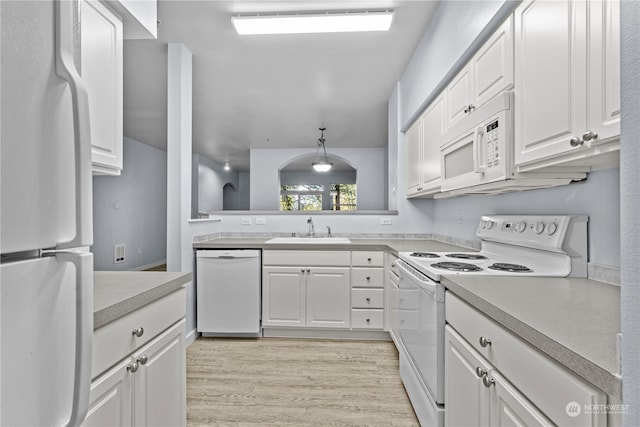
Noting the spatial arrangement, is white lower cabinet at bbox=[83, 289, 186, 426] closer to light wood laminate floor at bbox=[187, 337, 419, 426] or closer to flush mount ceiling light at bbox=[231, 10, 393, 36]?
light wood laminate floor at bbox=[187, 337, 419, 426]

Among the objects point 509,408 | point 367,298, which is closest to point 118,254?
point 367,298

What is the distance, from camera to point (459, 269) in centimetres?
154

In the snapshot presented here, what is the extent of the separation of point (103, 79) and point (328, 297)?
232cm

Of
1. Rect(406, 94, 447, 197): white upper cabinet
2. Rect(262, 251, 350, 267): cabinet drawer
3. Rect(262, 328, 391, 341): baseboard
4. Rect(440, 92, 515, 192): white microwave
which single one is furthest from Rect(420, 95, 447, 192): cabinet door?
Rect(262, 328, 391, 341): baseboard

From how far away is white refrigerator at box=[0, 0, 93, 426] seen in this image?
0.45 m

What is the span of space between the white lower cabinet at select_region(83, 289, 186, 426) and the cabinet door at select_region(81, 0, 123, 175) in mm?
624

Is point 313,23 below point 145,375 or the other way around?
the other way around

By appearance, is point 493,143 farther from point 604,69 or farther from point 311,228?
point 311,228

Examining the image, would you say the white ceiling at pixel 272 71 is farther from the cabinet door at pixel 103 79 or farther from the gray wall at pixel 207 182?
the gray wall at pixel 207 182

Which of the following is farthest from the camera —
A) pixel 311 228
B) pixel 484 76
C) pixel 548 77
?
pixel 311 228

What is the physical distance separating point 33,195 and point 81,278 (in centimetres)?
18

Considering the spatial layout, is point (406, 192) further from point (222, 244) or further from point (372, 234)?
point (222, 244)

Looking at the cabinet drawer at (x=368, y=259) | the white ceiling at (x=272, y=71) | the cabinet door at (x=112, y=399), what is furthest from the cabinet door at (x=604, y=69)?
the cabinet drawer at (x=368, y=259)

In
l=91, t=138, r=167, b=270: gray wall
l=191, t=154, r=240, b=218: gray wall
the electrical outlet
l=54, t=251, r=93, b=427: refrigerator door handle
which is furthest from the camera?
l=191, t=154, r=240, b=218: gray wall
